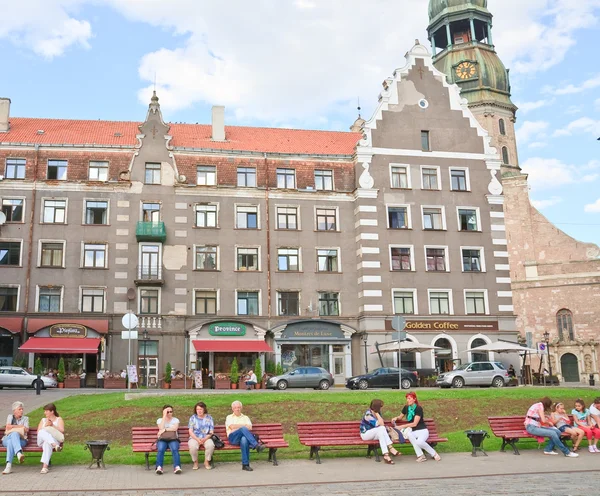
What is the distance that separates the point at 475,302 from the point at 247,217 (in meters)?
17.8

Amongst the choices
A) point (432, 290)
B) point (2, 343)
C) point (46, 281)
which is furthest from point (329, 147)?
point (2, 343)

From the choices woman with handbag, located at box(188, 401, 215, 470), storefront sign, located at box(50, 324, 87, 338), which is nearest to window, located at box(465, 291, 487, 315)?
storefront sign, located at box(50, 324, 87, 338)

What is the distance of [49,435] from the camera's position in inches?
609

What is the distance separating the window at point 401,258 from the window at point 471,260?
4.29 m

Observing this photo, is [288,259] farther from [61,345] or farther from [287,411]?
[287,411]

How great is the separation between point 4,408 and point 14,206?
2336 cm

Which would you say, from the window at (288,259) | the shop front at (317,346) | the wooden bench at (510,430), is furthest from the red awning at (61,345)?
the wooden bench at (510,430)

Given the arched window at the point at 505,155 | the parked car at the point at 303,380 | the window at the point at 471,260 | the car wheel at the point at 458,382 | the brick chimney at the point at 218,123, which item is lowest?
the car wheel at the point at 458,382

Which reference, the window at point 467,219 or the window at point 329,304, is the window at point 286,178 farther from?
the window at point 467,219

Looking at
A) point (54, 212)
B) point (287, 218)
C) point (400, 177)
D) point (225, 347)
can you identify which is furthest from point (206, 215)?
point (400, 177)

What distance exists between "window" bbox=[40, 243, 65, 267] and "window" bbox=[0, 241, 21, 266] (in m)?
1.59

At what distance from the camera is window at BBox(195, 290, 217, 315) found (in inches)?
1860

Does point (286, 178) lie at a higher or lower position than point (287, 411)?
higher

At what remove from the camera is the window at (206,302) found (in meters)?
47.2
